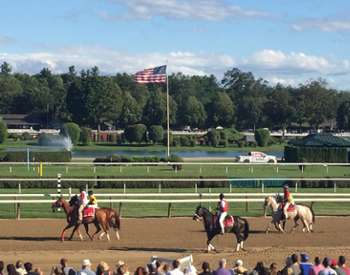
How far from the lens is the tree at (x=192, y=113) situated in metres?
100

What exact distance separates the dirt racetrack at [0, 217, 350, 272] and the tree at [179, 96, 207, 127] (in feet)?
256

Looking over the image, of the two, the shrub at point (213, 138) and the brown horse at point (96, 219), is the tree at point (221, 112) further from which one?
the brown horse at point (96, 219)

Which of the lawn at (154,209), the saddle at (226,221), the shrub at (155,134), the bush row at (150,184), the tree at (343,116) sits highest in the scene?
the tree at (343,116)

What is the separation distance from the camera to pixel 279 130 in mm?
106812

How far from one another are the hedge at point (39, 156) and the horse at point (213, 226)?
27.8 meters

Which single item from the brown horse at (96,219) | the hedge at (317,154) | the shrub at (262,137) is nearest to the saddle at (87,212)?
the brown horse at (96,219)

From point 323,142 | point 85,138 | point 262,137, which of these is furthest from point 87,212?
point 262,137

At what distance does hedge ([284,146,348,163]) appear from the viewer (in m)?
46.5

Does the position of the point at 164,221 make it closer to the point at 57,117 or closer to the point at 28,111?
the point at 57,117

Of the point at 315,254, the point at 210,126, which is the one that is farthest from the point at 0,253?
the point at 210,126

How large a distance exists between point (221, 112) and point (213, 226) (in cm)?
8596

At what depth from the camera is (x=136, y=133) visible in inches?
3127

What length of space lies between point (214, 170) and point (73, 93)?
58.5m

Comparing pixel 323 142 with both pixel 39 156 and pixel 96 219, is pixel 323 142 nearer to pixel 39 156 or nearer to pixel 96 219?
pixel 39 156
